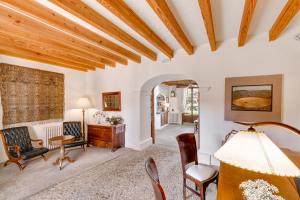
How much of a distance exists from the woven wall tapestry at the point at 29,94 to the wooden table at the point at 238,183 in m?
4.55

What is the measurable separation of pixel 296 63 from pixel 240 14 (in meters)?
1.40

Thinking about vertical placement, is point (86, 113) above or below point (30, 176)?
above

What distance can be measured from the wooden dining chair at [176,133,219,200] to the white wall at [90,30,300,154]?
123 centimetres

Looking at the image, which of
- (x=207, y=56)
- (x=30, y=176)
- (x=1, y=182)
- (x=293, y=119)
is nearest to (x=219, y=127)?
(x=293, y=119)

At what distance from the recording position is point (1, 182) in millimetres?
2646

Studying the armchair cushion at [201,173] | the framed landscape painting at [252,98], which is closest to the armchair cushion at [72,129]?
the armchair cushion at [201,173]

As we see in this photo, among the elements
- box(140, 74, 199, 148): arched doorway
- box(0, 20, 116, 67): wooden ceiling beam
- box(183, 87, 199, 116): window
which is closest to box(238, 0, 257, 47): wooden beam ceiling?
box(140, 74, 199, 148): arched doorway

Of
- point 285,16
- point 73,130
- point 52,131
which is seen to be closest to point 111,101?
point 73,130

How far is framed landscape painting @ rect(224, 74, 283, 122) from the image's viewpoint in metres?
2.61

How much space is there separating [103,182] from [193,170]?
1.66 metres

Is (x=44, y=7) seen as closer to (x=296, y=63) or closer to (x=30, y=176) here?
(x=30, y=176)

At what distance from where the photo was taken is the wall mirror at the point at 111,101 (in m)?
4.69

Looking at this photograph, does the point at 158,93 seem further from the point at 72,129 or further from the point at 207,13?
the point at 207,13

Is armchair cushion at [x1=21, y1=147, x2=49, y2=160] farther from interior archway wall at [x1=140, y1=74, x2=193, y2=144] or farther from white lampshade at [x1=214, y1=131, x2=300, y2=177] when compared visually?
white lampshade at [x1=214, y1=131, x2=300, y2=177]
